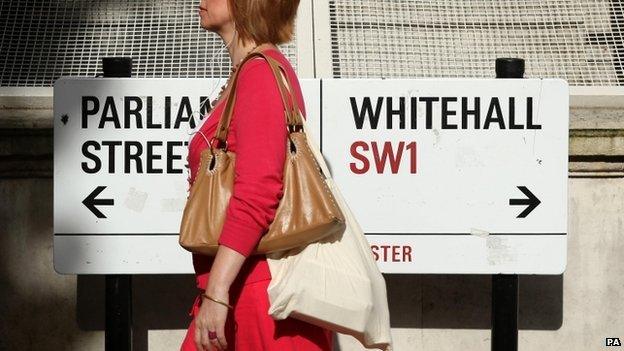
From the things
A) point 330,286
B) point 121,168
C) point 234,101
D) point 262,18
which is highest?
point 262,18

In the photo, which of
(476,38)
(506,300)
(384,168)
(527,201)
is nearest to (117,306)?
(384,168)

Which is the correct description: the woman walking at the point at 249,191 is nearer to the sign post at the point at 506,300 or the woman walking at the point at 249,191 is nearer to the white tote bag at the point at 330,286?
the white tote bag at the point at 330,286

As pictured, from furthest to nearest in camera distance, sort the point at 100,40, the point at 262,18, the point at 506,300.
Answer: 1. the point at 100,40
2. the point at 506,300
3. the point at 262,18

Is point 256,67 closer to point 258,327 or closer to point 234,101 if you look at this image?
point 234,101

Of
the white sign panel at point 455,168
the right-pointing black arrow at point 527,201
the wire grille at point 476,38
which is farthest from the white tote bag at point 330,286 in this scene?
the wire grille at point 476,38

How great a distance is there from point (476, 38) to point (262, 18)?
2.38m

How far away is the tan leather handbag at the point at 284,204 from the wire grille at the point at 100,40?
82.9 inches

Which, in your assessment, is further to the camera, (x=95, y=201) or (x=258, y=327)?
(x=95, y=201)

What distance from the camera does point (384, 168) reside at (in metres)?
4.18

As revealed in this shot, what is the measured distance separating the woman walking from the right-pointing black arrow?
64.1 inches

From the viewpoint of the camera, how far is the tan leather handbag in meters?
2.52

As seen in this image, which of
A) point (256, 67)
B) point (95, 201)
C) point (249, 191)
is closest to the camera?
point (249, 191)

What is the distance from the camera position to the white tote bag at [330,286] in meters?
2.53

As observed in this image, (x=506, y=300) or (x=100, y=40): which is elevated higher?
(x=100, y=40)
